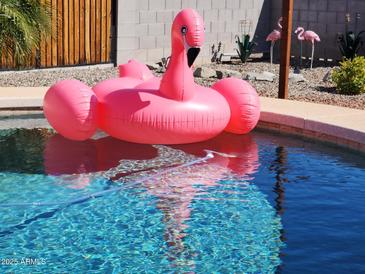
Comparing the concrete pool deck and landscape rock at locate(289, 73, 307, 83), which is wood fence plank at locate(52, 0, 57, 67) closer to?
the concrete pool deck

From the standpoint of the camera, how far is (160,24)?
55.5 ft

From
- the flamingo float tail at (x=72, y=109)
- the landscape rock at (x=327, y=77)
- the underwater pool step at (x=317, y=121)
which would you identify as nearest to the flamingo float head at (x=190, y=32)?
the flamingo float tail at (x=72, y=109)

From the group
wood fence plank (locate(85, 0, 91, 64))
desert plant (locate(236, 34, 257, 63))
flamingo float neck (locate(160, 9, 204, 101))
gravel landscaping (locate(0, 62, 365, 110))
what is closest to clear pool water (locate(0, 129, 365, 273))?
flamingo float neck (locate(160, 9, 204, 101))

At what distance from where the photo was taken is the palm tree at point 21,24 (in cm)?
1122

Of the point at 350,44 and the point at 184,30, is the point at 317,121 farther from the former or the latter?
the point at 350,44

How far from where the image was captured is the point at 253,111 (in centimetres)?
1009

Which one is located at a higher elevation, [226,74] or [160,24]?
[160,24]

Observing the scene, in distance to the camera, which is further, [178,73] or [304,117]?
[304,117]

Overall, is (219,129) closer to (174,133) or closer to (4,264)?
(174,133)

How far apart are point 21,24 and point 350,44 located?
8.67 meters

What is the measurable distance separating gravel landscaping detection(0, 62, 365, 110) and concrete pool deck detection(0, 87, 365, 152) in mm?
1073

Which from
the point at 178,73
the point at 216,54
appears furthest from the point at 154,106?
the point at 216,54

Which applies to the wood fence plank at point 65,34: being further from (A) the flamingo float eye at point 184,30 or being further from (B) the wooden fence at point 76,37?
(A) the flamingo float eye at point 184,30

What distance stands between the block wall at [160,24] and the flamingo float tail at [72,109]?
698 centimetres
